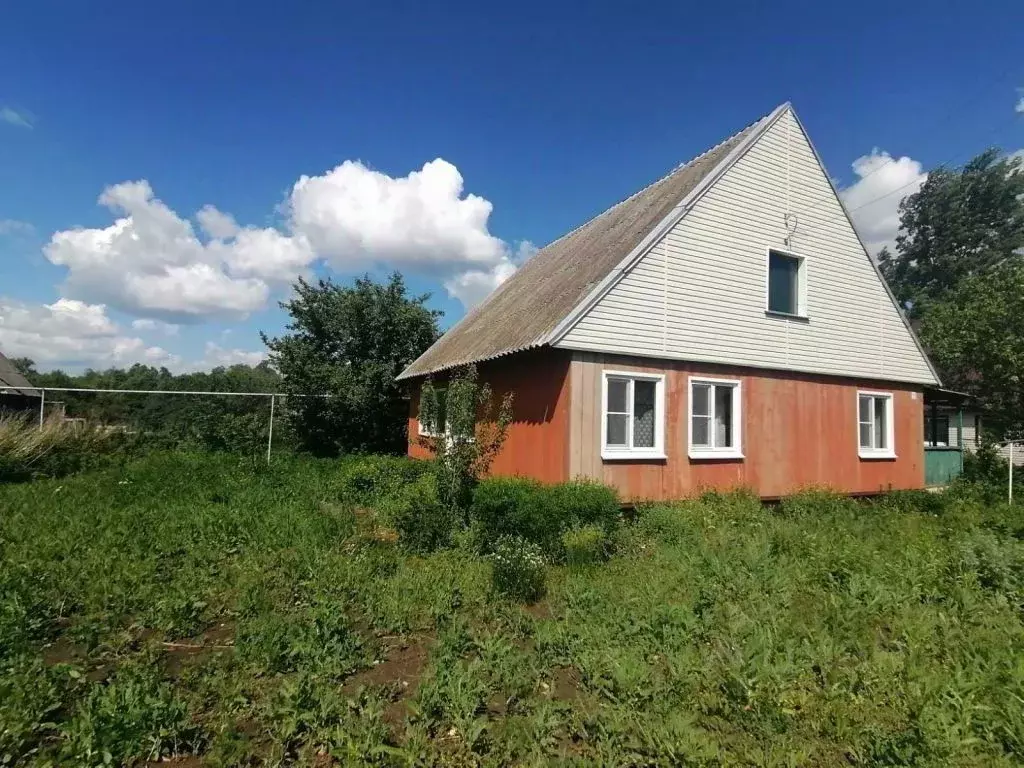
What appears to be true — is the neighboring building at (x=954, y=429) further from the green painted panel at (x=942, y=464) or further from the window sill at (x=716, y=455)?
the window sill at (x=716, y=455)

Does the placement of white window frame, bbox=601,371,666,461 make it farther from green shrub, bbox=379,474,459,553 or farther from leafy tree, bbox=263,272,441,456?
leafy tree, bbox=263,272,441,456

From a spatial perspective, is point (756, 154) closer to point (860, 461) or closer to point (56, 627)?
point (860, 461)

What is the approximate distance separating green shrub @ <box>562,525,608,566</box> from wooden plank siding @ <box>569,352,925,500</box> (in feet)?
4.97

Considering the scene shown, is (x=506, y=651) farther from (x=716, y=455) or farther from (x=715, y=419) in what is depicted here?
(x=715, y=419)

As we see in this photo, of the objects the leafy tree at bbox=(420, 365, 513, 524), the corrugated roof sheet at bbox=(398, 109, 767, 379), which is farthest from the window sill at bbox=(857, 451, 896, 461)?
the leafy tree at bbox=(420, 365, 513, 524)

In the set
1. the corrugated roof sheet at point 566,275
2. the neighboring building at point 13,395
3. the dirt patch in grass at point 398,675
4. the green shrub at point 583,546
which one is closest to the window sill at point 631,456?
the green shrub at point 583,546

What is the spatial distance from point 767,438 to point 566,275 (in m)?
5.26

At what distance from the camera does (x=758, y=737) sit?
3.69 meters

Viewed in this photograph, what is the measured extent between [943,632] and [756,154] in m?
9.81

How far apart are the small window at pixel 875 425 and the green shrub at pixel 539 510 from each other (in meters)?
7.71

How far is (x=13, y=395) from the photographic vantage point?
2384cm

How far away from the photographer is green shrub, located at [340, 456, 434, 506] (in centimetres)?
1196

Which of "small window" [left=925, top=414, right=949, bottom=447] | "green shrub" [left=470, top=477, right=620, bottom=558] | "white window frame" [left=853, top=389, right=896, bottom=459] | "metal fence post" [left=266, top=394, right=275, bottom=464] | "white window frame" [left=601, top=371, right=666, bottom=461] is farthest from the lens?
"small window" [left=925, top=414, right=949, bottom=447]

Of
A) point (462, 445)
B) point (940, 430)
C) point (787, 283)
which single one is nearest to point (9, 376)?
point (462, 445)
